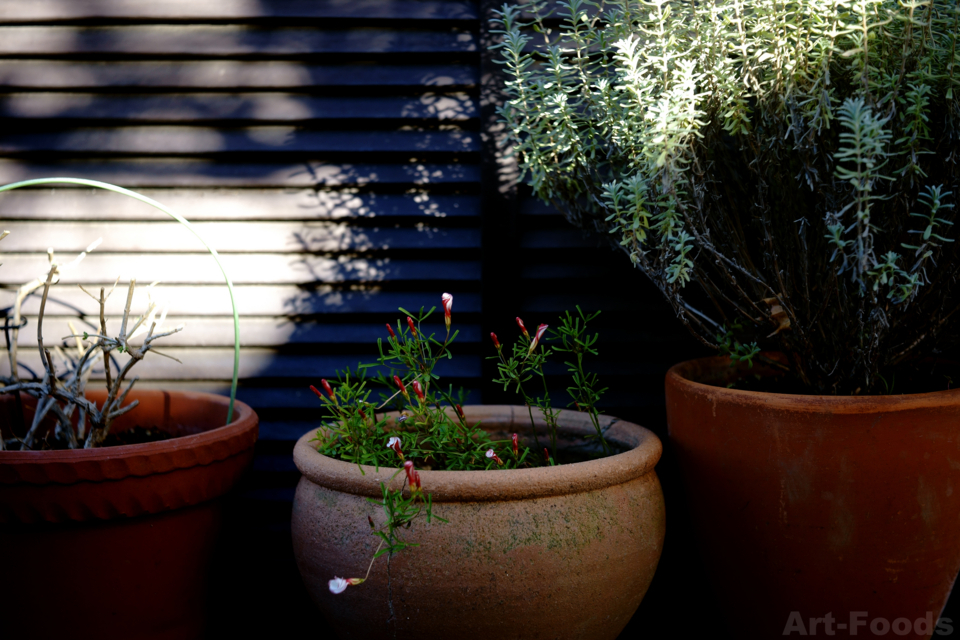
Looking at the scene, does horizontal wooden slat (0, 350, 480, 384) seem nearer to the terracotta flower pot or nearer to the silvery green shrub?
the terracotta flower pot

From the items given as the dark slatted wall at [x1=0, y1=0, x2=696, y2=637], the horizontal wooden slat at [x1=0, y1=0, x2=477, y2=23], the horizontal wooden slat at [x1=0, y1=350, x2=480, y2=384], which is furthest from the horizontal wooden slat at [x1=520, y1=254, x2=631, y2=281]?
the horizontal wooden slat at [x1=0, y1=0, x2=477, y2=23]

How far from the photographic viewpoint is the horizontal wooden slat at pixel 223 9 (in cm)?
216

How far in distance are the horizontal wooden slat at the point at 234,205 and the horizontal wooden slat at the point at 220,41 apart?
17.5 inches

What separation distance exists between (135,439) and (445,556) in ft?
3.70

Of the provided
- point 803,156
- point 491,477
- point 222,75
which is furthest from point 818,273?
point 222,75

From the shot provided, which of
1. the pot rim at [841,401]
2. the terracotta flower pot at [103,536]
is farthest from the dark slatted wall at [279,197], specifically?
the pot rim at [841,401]

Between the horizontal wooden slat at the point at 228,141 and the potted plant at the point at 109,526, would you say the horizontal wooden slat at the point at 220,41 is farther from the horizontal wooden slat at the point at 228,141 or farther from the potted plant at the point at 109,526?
the potted plant at the point at 109,526

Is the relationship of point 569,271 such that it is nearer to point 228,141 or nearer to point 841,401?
point 841,401

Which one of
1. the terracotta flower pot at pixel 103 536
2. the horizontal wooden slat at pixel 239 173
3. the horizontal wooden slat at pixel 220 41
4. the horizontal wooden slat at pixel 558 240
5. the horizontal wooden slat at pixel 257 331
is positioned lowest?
the terracotta flower pot at pixel 103 536

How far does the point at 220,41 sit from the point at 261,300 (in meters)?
0.85

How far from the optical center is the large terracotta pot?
1.40m

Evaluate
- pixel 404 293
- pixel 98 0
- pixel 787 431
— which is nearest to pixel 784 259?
pixel 787 431

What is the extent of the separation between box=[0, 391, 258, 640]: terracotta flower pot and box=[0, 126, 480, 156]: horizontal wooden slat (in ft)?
3.35

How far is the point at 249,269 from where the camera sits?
7.25 feet
